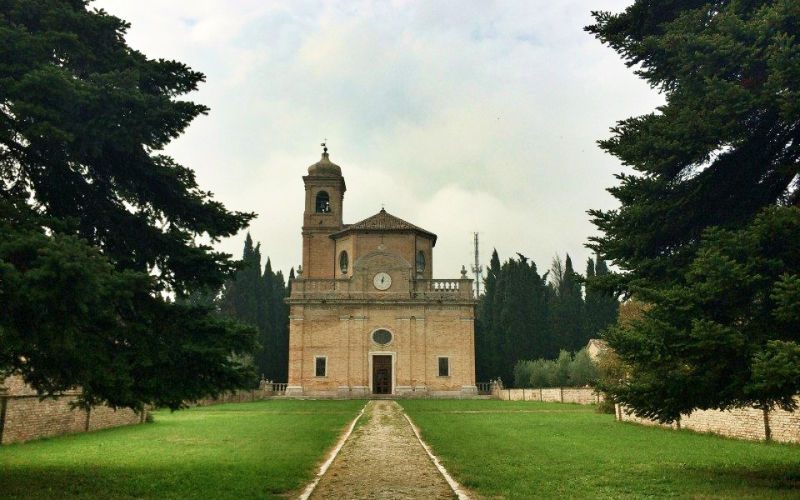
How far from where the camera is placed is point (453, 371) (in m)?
45.1

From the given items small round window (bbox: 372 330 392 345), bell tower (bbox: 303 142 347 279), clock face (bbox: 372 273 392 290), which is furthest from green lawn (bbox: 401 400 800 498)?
bell tower (bbox: 303 142 347 279)

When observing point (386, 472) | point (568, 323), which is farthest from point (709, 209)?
point (568, 323)

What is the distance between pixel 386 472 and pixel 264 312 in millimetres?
49610

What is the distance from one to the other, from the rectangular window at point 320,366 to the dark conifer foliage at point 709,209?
118ft

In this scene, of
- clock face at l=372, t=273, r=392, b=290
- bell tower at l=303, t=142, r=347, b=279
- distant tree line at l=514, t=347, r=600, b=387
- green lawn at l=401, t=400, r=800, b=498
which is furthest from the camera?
bell tower at l=303, t=142, r=347, b=279

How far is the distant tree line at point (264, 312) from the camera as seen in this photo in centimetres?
5566

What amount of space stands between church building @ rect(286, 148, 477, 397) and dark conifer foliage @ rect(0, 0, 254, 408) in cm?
3542

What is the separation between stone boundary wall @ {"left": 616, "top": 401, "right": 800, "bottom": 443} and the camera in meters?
13.9

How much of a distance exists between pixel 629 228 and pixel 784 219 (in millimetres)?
2434

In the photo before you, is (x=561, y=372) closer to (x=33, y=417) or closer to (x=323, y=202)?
(x=323, y=202)

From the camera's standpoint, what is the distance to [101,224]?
31.8ft

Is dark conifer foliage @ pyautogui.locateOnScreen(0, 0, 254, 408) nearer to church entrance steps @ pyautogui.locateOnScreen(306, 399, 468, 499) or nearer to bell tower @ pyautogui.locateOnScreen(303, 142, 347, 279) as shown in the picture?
church entrance steps @ pyautogui.locateOnScreen(306, 399, 468, 499)

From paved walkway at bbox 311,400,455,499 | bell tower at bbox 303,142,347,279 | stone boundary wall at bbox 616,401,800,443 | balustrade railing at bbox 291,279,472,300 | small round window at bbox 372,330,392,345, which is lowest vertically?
paved walkway at bbox 311,400,455,499

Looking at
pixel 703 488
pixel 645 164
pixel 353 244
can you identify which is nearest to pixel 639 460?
pixel 703 488
